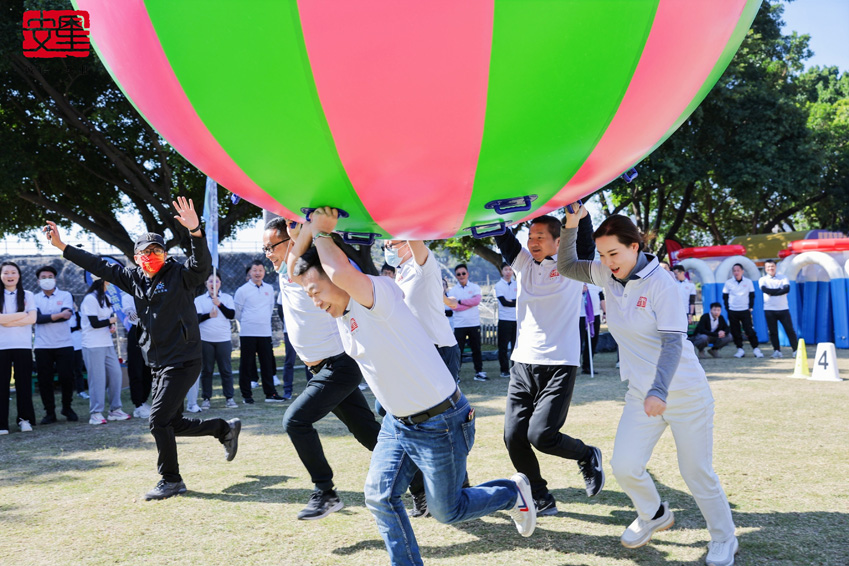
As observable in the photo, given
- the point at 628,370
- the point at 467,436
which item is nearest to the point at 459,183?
the point at 467,436

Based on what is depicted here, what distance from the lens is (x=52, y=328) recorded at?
9062 mm

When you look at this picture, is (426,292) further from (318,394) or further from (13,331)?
(13,331)

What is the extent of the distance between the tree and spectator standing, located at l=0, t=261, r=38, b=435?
4935 mm

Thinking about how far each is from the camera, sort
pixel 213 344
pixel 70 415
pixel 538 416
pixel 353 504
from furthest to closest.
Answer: pixel 213 344 < pixel 70 415 < pixel 353 504 < pixel 538 416

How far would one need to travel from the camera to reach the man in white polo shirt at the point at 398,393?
299cm

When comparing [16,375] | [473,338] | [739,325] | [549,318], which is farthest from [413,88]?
[739,325]

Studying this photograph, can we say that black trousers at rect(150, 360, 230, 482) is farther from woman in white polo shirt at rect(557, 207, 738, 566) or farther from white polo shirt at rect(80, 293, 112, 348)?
white polo shirt at rect(80, 293, 112, 348)

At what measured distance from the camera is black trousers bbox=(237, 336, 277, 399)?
10.0m

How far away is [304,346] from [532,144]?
2.82 m

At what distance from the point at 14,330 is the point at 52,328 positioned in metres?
1.03

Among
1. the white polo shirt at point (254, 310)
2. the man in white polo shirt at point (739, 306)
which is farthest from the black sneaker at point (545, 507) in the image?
the man in white polo shirt at point (739, 306)

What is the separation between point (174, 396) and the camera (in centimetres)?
525

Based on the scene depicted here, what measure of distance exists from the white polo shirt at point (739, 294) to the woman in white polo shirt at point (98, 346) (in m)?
11.4

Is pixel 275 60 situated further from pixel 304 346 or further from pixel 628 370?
pixel 304 346
